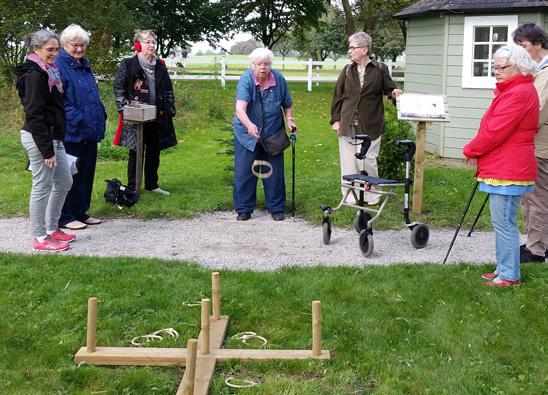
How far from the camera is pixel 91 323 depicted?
14.1 ft

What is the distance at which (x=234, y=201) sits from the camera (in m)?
8.51

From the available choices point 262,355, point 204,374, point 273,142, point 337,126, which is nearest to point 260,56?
point 273,142

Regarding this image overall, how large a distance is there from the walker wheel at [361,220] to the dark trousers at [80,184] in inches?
114

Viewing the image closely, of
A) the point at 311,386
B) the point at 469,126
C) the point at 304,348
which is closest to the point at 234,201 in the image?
the point at 304,348

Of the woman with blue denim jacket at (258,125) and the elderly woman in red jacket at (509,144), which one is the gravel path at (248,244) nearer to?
the woman with blue denim jacket at (258,125)

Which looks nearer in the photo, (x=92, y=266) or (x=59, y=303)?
(x=59, y=303)

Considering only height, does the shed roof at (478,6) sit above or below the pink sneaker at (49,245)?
above

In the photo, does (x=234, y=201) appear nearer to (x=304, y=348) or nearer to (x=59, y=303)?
(x=59, y=303)

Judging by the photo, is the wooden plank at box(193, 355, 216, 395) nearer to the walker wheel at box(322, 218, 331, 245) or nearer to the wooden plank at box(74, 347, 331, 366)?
the wooden plank at box(74, 347, 331, 366)

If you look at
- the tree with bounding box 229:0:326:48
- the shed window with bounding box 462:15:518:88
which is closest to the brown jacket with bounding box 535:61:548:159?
the shed window with bounding box 462:15:518:88

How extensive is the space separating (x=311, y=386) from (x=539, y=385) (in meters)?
1.30

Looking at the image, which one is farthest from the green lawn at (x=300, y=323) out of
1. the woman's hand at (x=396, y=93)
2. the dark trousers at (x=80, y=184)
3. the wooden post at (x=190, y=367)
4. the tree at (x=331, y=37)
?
the tree at (x=331, y=37)

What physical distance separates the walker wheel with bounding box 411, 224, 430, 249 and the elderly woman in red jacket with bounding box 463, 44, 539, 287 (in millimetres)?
1346

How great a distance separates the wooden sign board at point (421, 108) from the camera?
8.09 m
